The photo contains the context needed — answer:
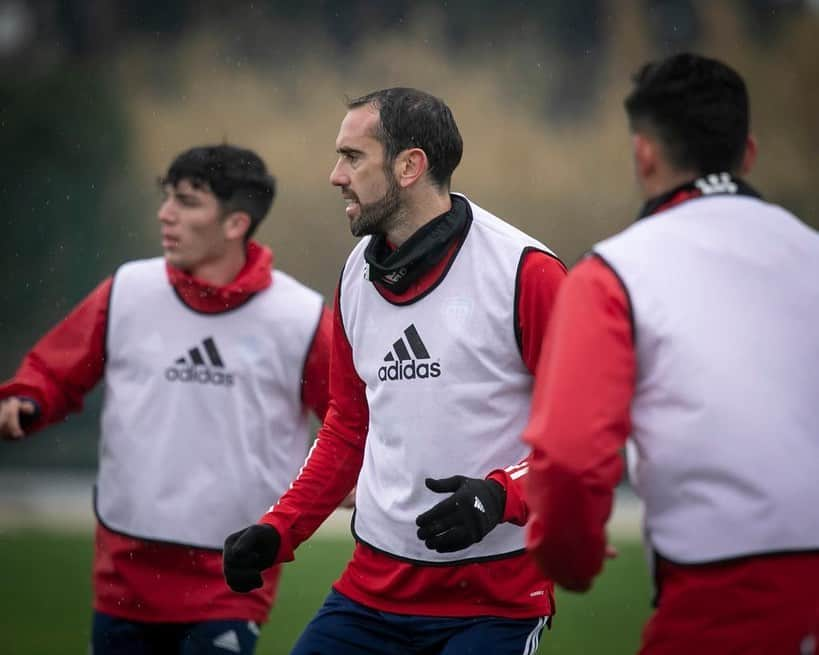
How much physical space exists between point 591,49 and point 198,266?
51.6ft

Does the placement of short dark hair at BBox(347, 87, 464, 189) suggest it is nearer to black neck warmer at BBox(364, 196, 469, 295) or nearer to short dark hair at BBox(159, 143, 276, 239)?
black neck warmer at BBox(364, 196, 469, 295)

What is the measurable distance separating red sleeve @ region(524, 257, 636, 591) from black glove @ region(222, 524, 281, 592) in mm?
1265

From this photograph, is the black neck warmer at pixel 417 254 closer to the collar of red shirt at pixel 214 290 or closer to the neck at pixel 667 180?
the neck at pixel 667 180

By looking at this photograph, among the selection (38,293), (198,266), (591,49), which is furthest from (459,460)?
(591,49)

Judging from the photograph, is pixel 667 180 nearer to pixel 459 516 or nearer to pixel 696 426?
pixel 696 426

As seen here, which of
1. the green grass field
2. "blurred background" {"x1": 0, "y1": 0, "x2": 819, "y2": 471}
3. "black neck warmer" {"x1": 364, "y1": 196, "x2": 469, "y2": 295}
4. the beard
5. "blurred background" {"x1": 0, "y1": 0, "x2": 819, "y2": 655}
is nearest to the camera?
"black neck warmer" {"x1": 364, "y1": 196, "x2": 469, "y2": 295}

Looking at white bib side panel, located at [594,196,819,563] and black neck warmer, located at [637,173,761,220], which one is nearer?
white bib side panel, located at [594,196,819,563]

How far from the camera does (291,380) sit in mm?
4812

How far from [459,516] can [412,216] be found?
0.97 metres

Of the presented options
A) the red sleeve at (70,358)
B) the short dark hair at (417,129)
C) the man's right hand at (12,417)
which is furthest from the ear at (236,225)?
the short dark hair at (417,129)

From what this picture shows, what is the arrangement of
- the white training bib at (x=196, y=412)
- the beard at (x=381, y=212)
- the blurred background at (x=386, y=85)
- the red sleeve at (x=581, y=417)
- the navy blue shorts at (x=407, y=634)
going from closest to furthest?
the red sleeve at (x=581, y=417)
the navy blue shorts at (x=407, y=634)
the beard at (x=381, y=212)
the white training bib at (x=196, y=412)
the blurred background at (x=386, y=85)

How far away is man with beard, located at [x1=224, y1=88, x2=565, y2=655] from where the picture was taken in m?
3.53

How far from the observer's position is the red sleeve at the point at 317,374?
4.82 m

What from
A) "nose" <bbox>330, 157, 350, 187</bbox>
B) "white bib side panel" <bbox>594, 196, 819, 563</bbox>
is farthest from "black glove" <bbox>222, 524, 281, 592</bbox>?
"white bib side panel" <bbox>594, 196, 819, 563</bbox>
